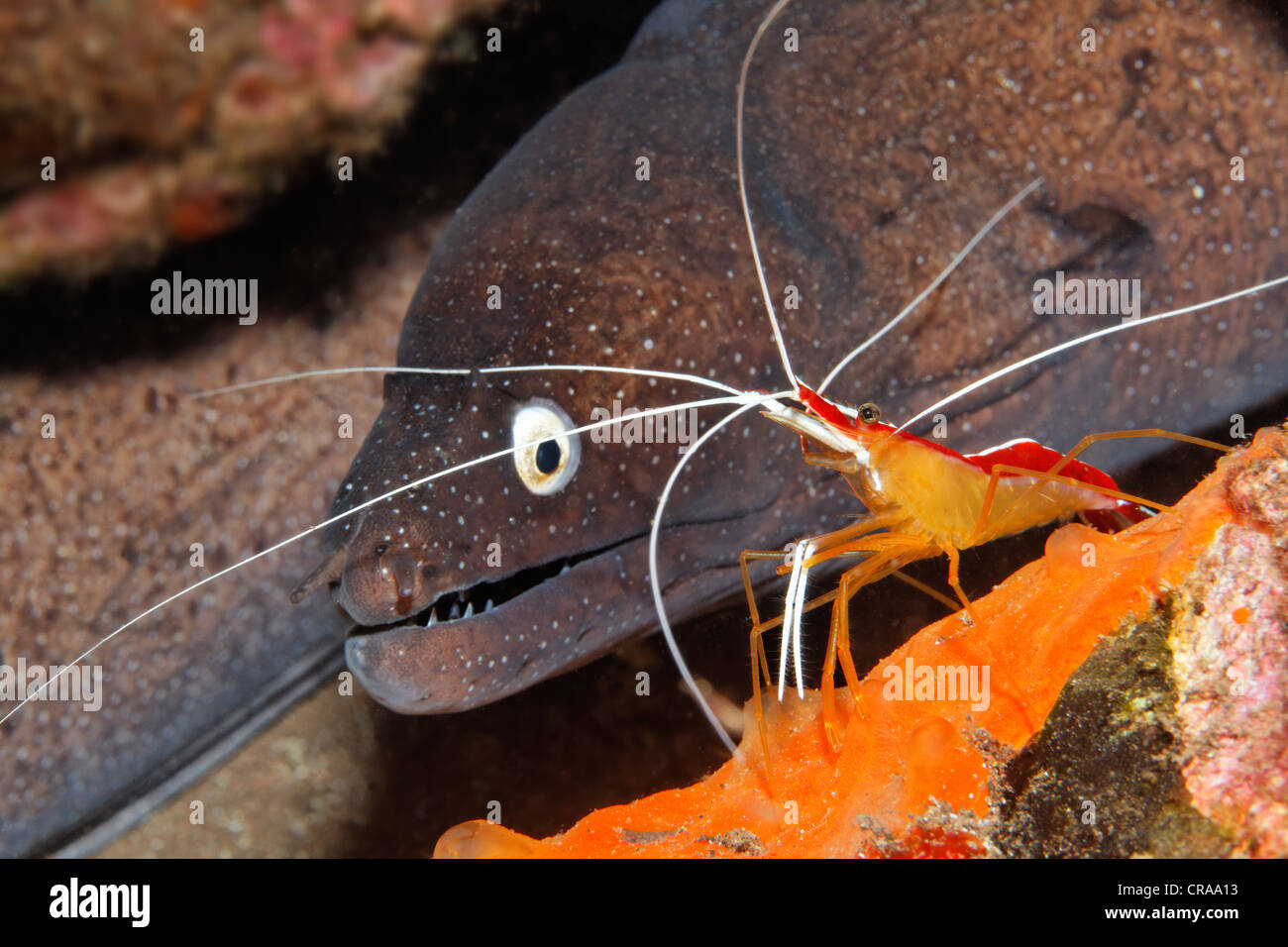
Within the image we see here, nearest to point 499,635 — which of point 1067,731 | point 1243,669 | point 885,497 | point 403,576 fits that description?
point 403,576

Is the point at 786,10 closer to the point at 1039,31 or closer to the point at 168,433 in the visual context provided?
the point at 1039,31

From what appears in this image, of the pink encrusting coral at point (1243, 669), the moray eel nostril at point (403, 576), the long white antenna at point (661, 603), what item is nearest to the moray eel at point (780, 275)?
the moray eel nostril at point (403, 576)

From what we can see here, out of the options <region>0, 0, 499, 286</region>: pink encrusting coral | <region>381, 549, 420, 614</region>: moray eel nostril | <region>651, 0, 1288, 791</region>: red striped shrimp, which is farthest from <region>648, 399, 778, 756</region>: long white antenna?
<region>0, 0, 499, 286</region>: pink encrusting coral

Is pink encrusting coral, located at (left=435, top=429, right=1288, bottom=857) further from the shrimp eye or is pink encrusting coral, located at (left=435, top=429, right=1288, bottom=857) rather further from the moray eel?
the shrimp eye

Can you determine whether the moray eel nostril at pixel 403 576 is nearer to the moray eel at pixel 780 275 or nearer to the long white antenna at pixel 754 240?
the moray eel at pixel 780 275

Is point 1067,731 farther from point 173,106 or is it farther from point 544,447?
point 173,106

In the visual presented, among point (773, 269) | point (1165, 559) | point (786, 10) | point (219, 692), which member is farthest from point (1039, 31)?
point (219, 692)
